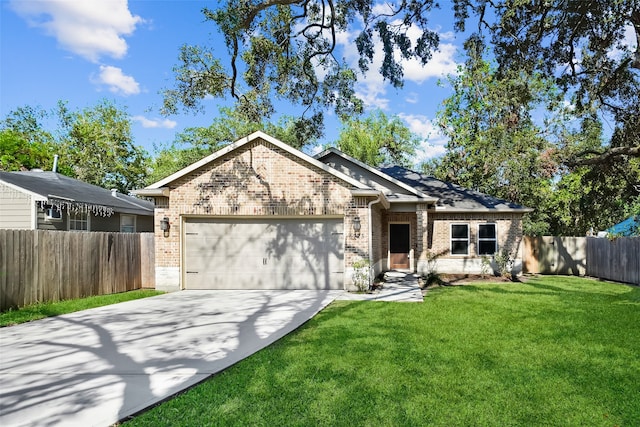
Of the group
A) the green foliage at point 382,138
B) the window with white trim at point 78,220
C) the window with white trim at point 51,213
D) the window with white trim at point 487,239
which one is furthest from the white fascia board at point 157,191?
the green foliage at point 382,138

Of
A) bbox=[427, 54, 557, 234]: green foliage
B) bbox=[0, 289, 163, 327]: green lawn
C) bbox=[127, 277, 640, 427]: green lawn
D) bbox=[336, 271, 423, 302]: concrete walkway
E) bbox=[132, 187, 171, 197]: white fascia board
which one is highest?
bbox=[427, 54, 557, 234]: green foliage

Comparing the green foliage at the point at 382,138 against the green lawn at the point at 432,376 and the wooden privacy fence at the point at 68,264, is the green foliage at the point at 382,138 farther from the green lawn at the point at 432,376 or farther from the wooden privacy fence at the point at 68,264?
the green lawn at the point at 432,376

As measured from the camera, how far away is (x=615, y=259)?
50.6 feet

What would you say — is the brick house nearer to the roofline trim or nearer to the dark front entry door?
the roofline trim

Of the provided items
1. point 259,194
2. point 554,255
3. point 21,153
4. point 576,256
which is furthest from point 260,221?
point 21,153

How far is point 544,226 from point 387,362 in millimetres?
25840

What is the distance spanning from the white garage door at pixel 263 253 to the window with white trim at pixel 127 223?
756 cm

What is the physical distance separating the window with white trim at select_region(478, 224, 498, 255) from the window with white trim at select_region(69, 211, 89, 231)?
1605 centimetres

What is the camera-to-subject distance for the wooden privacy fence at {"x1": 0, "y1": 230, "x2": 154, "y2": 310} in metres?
9.10

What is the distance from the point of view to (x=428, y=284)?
13750mm

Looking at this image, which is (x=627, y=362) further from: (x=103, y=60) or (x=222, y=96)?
(x=103, y=60)

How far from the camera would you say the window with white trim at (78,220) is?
1551 cm

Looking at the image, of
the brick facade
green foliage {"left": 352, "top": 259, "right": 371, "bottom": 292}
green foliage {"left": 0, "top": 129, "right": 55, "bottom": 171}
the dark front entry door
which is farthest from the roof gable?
green foliage {"left": 0, "top": 129, "right": 55, "bottom": 171}

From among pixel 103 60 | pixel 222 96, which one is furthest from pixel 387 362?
pixel 103 60
